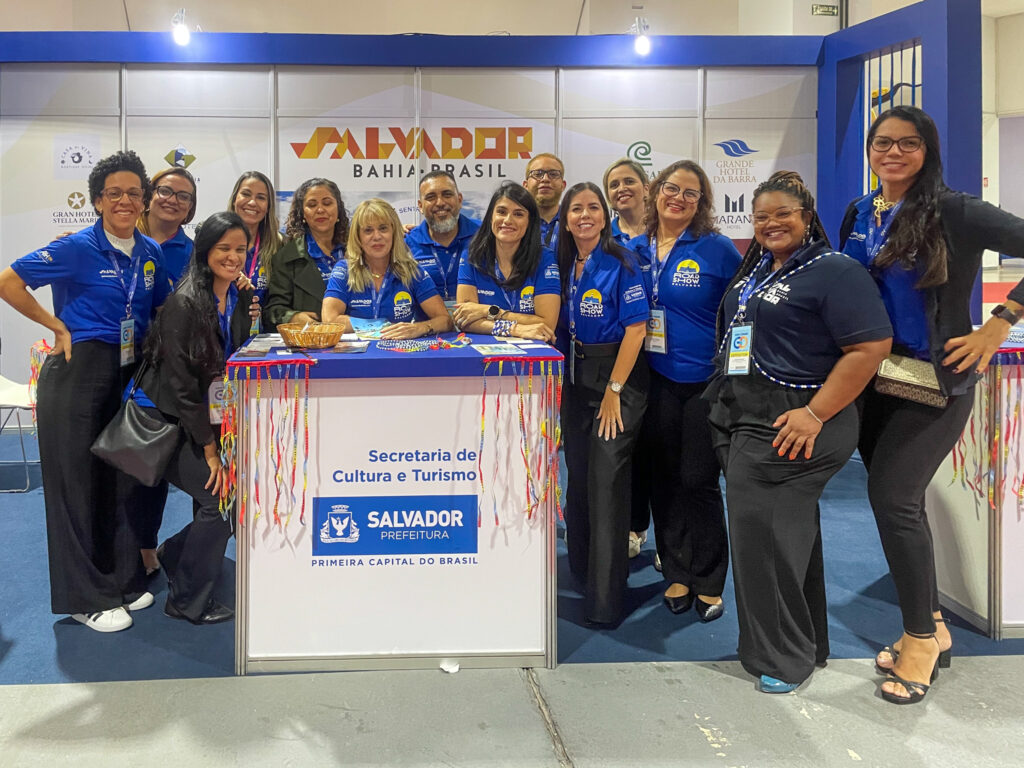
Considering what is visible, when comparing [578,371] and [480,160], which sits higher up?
[480,160]

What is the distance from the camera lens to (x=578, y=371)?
2643mm

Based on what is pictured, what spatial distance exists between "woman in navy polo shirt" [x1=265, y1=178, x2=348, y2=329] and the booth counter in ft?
3.50

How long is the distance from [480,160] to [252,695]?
456 centimetres

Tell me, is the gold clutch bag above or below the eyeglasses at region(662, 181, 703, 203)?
below

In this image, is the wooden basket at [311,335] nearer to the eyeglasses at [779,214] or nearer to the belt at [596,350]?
the belt at [596,350]

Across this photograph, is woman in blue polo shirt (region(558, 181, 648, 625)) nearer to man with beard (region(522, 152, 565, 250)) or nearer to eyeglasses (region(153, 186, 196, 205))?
man with beard (region(522, 152, 565, 250))

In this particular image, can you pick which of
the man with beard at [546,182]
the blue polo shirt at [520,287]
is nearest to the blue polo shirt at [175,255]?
the blue polo shirt at [520,287]

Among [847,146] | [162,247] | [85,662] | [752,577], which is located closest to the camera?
[752,577]

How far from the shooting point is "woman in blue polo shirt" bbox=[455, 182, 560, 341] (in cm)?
264

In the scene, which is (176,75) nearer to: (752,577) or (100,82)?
(100,82)

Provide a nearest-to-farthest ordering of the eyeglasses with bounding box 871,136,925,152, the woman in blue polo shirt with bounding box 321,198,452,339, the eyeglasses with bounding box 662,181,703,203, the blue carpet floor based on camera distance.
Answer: the eyeglasses with bounding box 871,136,925,152 < the blue carpet floor < the eyeglasses with bounding box 662,181,703,203 < the woman in blue polo shirt with bounding box 321,198,452,339

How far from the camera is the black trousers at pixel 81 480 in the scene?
8.21ft

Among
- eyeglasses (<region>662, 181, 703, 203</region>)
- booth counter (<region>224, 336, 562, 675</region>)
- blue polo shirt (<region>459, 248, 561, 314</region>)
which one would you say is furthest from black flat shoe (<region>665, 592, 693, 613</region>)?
eyeglasses (<region>662, 181, 703, 203</region>)

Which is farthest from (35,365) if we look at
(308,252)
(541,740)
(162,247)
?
(541,740)
